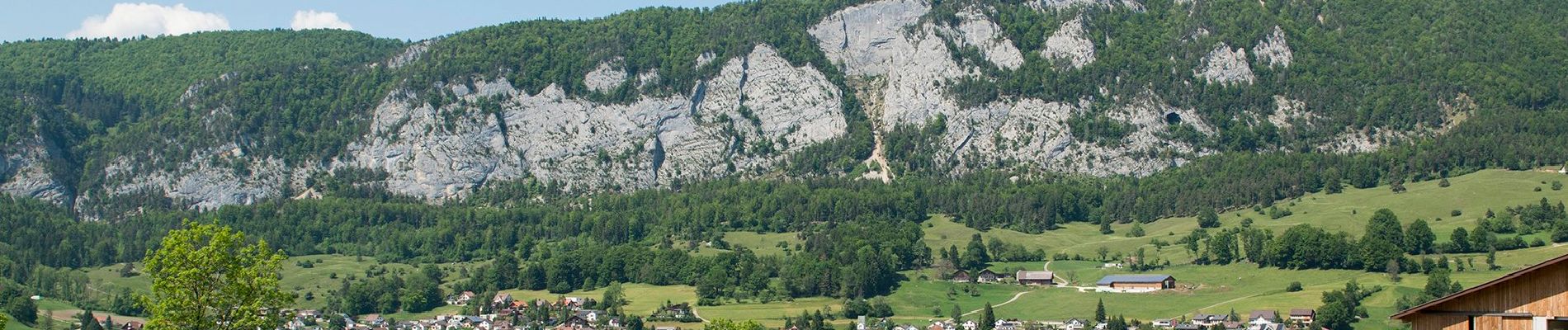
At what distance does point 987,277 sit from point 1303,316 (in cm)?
4669

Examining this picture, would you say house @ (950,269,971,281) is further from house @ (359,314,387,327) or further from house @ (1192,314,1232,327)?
house @ (359,314,387,327)

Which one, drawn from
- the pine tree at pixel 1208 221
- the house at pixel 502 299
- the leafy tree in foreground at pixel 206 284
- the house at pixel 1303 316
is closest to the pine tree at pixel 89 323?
the house at pixel 502 299

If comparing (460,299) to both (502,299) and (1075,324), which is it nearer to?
(502,299)

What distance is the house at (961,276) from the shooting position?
6914 inches

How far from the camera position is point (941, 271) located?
7008 inches

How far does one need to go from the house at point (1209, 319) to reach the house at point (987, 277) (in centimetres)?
3670

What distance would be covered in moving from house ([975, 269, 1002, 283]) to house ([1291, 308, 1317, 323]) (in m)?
44.0

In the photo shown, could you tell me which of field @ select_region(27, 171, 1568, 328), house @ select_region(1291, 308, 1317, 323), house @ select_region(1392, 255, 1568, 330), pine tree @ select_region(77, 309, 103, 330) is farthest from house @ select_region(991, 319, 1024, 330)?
house @ select_region(1392, 255, 1568, 330)

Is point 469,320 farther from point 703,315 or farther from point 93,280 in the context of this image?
point 93,280

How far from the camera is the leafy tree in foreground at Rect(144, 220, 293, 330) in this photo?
41188 millimetres

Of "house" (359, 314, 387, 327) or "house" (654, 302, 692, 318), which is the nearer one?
"house" (654, 302, 692, 318)

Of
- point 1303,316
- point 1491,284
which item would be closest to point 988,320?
point 1303,316

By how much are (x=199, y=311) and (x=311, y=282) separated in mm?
155952

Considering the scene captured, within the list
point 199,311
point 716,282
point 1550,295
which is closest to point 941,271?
point 716,282
